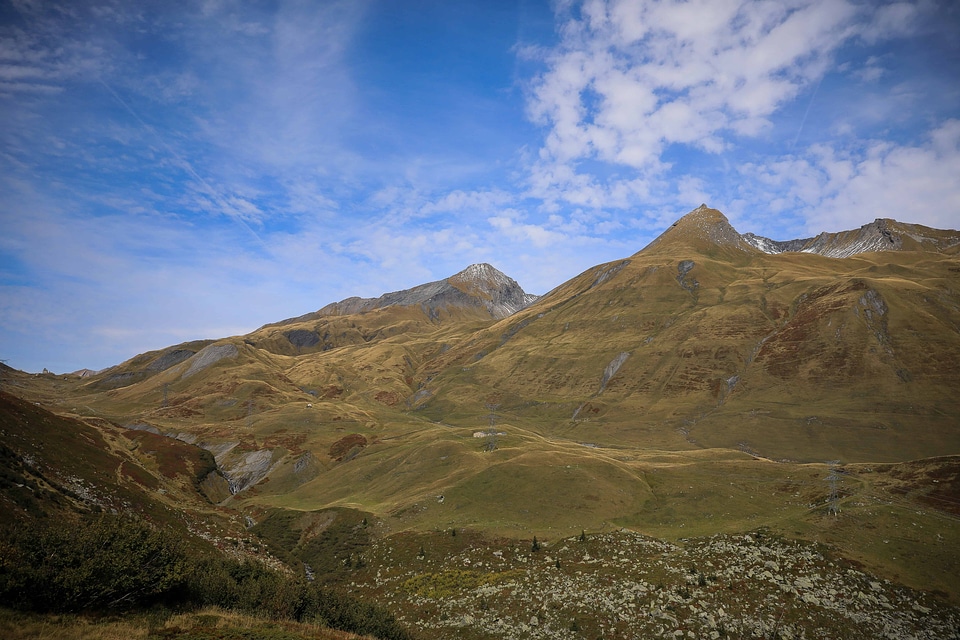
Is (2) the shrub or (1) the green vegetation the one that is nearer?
(2) the shrub

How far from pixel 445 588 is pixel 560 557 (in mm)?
13341

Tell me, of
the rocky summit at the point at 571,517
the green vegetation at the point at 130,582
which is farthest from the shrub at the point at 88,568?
the rocky summit at the point at 571,517

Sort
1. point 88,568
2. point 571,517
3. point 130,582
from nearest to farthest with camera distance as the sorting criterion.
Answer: point 88,568 → point 130,582 → point 571,517

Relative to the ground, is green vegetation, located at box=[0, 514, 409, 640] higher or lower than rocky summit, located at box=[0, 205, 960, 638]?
higher

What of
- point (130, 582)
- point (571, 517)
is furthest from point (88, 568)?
point (571, 517)

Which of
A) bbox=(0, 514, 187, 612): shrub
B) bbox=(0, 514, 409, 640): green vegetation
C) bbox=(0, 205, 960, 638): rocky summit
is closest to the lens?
bbox=(0, 514, 187, 612): shrub

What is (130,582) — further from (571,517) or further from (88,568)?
(571,517)

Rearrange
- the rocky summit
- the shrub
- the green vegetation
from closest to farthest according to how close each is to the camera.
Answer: the shrub < the green vegetation < the rocky summit

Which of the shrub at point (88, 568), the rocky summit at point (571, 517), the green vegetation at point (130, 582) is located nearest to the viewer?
the shrub at point (88, 568)

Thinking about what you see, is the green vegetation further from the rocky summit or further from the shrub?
the rocky summit

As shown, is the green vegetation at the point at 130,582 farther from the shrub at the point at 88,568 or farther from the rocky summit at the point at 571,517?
the rocky summit at the point at 571,517

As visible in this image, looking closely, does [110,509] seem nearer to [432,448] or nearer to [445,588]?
[445,588]

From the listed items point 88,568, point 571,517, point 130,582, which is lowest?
point 571,517

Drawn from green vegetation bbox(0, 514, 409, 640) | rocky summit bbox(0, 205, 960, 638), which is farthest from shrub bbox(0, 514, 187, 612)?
rocky summit bbox(0, 205, 960, 638)
